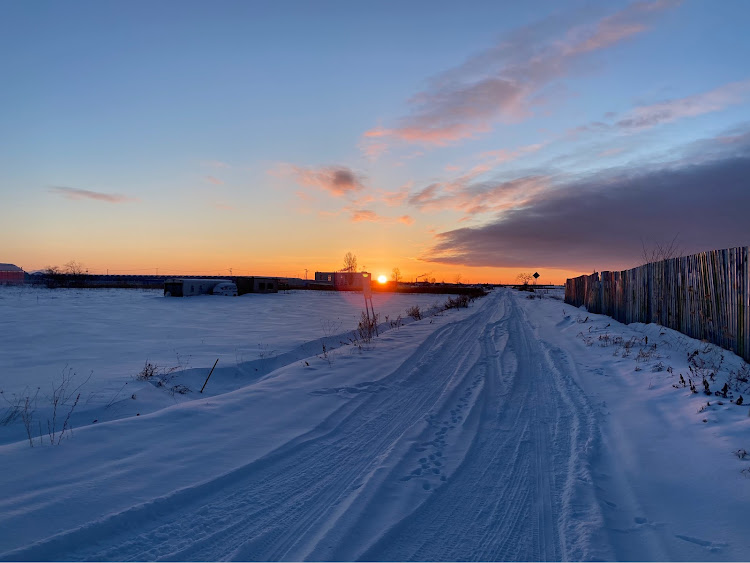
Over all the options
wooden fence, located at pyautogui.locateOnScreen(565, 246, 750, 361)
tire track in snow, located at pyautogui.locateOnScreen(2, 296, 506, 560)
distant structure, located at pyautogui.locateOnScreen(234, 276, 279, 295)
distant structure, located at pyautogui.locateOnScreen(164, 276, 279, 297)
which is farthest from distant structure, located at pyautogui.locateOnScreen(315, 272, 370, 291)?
tire track in snow, located at pyautogui.locateOnScreen(2, 296, 506, 560)

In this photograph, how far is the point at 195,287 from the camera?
33.6 metres

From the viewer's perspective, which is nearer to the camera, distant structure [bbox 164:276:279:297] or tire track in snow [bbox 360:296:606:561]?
tire track in snow [bbox 360:296:606:561]

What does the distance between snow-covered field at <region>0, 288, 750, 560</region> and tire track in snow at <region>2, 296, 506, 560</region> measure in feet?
0.05

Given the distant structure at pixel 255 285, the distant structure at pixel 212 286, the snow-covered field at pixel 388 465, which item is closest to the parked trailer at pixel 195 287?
the distant structure at pixel 212 286

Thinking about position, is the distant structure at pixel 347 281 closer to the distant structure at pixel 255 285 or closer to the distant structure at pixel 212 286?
the distant structure at pixel 255 285

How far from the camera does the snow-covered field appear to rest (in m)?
2.84

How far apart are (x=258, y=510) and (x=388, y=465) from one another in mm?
1317

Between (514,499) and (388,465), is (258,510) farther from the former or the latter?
(514,499)

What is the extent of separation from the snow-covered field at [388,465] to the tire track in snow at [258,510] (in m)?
0.02

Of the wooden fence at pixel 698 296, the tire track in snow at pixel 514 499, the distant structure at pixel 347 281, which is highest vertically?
the distant structure at pixel 347 281

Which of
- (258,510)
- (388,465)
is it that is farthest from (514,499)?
(258,510)

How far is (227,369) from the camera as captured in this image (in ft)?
30.2

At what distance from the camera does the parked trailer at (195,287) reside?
32438mm

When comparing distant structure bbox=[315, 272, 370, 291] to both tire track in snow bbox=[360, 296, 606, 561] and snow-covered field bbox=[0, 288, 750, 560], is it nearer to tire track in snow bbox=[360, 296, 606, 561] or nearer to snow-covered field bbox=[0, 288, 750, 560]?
snow-covered field bbox=[0, 288, 750, 560]
